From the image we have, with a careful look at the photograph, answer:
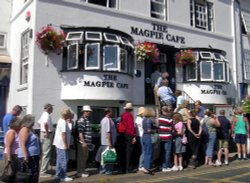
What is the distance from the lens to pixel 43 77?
13.4m

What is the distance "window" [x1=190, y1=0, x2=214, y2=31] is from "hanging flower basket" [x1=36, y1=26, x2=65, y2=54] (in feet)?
26.2

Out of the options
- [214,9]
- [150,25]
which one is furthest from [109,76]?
[214,9]

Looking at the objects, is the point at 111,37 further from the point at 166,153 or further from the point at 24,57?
the point at 166,153

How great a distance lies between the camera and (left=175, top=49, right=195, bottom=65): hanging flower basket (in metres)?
17.0

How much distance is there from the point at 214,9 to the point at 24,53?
1067cm

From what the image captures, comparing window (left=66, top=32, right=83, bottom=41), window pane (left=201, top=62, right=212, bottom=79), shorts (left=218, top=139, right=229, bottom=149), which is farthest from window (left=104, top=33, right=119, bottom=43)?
window pane (left=201, top=62, right=212, bottom=79)

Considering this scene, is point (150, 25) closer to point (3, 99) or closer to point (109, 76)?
point (109, 76)

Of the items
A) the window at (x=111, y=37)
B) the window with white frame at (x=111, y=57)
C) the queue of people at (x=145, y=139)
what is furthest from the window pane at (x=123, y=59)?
the queue of people at (x=145, y=139)

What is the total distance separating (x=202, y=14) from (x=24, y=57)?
9.85 metres

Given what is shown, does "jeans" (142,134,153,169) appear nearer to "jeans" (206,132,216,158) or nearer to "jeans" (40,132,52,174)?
"jeans" (206,132,216,158)

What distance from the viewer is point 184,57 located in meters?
17.0

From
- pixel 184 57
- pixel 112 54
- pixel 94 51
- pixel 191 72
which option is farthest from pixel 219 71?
pixel 94 51

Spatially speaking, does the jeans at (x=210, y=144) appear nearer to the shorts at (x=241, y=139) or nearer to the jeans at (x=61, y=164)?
the shorts at (x=241, y=139)

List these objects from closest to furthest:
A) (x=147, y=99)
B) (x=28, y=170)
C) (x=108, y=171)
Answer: (x=28, y=170), (x=108, y=171), (x=147, y=99)
